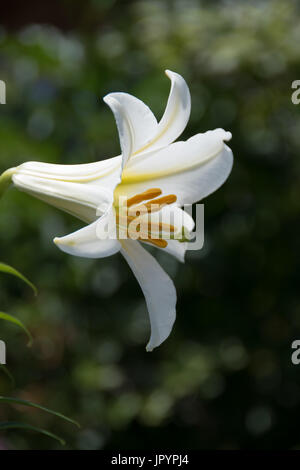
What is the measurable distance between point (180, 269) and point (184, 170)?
1.33 m

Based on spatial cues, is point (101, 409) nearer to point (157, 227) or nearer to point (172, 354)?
point (172, 354)

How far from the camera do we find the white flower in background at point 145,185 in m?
0.85

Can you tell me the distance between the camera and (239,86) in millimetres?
2410

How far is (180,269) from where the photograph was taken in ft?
7.52

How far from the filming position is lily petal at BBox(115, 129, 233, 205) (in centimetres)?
95

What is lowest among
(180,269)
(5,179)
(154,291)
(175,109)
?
(154,291)

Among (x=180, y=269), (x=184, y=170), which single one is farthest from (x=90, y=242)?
(x=180, y=269)

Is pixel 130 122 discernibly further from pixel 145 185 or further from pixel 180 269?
pixel 180 269

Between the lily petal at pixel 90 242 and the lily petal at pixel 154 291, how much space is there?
0.09 m

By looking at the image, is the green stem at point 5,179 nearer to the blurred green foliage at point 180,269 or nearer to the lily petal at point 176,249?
the lily petal at point 176,249

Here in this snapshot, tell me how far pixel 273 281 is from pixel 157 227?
151 centimetres

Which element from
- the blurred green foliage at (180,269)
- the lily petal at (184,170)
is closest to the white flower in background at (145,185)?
the lily petal at (184,170)
